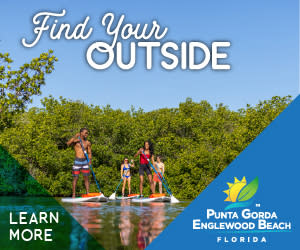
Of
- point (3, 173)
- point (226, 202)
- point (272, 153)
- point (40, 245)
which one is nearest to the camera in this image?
point (40, 245)

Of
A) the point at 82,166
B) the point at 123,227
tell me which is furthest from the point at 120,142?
the point at 123,227

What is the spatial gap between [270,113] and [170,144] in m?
5.34

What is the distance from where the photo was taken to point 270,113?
A: 21.7 m

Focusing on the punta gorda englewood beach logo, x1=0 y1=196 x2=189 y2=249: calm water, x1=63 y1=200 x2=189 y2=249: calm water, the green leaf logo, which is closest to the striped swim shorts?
x1=63 y1=200 x2=189 y2=249: calm water

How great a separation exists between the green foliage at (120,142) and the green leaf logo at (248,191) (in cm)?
1247

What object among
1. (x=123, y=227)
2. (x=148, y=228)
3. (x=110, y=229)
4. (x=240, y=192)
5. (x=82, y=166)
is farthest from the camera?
(x=82, y=166)

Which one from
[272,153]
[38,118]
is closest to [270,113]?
[38,118]

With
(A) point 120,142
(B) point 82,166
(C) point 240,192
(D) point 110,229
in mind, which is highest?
(A) point 120,142

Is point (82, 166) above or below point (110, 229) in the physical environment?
above

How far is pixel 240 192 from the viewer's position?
787 centimetres

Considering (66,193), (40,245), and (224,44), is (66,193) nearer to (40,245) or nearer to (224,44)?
(224,44)

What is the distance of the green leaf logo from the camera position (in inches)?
305

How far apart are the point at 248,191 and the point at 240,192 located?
189 millimetres

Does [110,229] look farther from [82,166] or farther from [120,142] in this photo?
[120,142]
